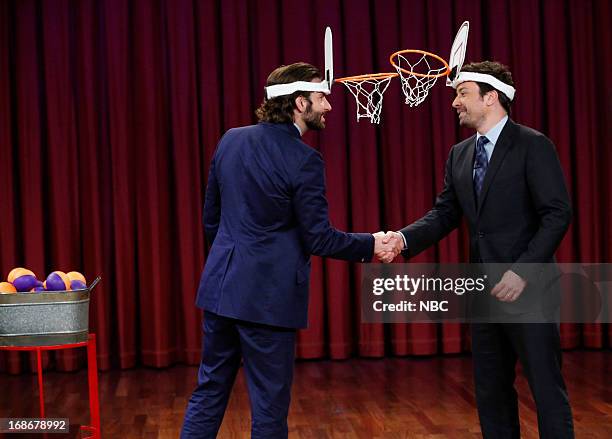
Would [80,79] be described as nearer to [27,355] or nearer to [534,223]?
[27,355]

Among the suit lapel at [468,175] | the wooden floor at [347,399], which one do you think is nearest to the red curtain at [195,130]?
the wooden floor at [347,399]

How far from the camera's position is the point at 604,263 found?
6.00 m

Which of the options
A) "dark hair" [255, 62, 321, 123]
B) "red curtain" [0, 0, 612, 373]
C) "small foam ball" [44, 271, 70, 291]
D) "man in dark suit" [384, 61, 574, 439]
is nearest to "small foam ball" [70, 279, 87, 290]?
"small foam ball" [44, 271, 70, 291]

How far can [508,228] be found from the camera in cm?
284

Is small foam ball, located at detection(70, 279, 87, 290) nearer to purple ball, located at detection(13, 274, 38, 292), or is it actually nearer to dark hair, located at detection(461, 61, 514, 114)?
purple ball, located at detection(13, 274, 38, 292)

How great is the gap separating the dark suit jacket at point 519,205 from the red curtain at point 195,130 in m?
2.74

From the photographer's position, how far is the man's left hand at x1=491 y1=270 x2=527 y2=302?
9.07 feet

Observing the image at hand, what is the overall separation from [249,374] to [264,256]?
0.40 meters

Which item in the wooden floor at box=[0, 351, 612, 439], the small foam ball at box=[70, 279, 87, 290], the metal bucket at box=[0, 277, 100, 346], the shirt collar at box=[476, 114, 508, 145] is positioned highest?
the shirt collar at box=[476, 114, 508, 145]

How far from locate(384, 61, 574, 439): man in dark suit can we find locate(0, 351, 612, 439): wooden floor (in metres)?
0.85

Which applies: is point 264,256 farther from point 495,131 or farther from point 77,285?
point 77,285

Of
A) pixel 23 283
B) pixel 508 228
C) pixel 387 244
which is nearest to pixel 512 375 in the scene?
pixel 508 228

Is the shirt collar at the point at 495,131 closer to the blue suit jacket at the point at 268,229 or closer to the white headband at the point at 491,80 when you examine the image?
the white headband at the point at 491,80

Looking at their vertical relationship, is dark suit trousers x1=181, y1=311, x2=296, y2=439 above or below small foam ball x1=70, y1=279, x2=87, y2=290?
below
